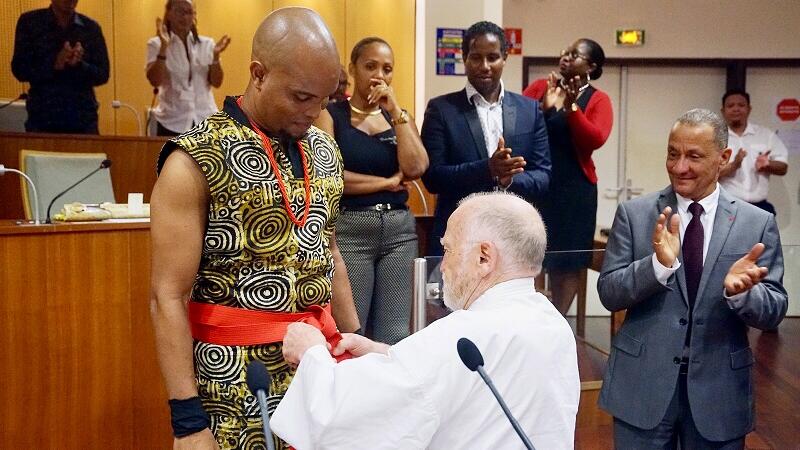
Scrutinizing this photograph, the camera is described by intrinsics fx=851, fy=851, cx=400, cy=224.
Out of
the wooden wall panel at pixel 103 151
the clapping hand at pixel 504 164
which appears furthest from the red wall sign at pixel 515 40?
the clapping hand at pixel 504 164

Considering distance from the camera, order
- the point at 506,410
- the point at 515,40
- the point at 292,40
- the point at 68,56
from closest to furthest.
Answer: the point at 506,410 < the point at 292,40 < the point at 68,56 < the point at 515,40

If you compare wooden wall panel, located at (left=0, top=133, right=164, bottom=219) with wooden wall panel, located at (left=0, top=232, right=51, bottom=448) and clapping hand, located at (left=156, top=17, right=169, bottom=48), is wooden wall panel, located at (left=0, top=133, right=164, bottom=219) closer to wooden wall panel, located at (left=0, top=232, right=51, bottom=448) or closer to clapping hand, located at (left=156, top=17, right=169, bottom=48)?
clapping hand, located at (left=156, top=17, right=169, bottom=48)

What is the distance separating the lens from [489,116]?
10.6 feet

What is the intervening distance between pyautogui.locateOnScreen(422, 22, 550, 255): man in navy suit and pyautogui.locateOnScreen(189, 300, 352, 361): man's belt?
1.49 m

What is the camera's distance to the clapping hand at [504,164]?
286 centimetres

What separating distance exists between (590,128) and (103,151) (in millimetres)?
3233

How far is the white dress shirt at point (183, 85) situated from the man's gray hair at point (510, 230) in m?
4.72

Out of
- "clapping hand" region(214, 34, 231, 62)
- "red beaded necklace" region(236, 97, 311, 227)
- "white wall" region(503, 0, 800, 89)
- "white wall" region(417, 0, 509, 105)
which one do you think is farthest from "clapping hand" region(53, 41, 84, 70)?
"red beaded necklace" region(236, 97, 311, 227)

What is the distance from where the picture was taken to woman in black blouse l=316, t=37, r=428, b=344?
2.90m

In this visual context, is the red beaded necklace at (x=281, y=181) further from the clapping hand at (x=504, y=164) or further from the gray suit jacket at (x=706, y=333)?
the clapping hand at (x=504, y=164)

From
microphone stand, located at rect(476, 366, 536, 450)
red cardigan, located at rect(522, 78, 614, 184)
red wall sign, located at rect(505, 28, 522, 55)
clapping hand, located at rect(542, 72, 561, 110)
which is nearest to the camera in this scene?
microphone stand, located at rect(476, 366, 536, 450)

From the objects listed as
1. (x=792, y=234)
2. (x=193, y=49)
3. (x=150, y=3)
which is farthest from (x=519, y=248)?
(x=150, y=3)

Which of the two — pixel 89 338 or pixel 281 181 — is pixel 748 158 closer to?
pixel 89 338

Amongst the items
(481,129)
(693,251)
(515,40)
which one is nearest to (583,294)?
(481,129)
